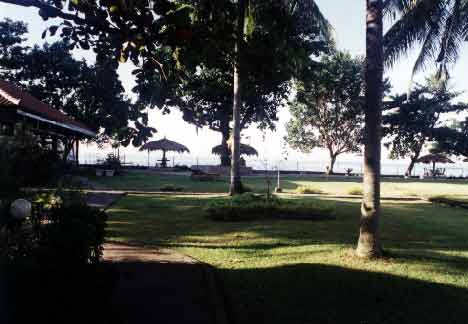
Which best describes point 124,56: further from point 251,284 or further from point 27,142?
point 27,142

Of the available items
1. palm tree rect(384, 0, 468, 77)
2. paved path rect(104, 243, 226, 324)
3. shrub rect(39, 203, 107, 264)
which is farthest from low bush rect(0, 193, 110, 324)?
palm tree rect(384, 0, 468, 77)

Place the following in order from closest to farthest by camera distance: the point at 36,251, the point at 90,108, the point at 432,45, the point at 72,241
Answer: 1. the point at 36,251
2. the point at 72,241
3. the point at 432,45
4. the point at 90,108

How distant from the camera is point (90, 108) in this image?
3050cm

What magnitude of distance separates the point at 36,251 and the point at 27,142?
4430 mm

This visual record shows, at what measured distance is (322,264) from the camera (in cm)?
621

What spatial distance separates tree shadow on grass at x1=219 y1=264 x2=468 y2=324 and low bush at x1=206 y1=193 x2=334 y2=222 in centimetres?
488

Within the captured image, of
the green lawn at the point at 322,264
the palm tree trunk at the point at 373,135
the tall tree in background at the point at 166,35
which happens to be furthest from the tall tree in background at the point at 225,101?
the tall tree in background at the point at 166,35

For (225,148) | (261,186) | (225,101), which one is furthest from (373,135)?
(225,148)

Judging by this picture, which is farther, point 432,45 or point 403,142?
Result: point 403,142


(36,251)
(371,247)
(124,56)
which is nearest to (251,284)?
(371,247)

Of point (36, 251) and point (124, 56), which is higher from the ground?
point (124, 56)

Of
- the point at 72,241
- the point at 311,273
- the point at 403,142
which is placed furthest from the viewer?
the point at 403,142

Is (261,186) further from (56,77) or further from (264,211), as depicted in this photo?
(56,77)

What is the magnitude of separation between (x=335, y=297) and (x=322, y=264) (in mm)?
1409
